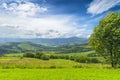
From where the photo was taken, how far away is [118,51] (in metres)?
64.7

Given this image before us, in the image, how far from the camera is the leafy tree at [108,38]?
64.1 m

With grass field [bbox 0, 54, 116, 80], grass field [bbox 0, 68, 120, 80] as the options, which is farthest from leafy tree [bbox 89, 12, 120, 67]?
grass field [bbox 0, 68, 120, 80]

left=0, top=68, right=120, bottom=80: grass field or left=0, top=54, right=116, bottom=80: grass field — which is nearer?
left=0, top=68, right=120, bottom=80: grass field

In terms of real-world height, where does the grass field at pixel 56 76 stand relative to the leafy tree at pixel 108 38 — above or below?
below

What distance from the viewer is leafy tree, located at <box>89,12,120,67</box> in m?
64.1

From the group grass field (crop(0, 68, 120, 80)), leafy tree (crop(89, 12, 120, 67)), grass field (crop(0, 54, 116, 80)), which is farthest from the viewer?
leafy tree (crop(89, 12, 120, 67))

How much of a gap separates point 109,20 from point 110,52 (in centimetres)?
968

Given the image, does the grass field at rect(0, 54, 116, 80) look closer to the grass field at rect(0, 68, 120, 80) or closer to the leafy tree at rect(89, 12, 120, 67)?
the grass field at rect(0, 68, 120, 80)

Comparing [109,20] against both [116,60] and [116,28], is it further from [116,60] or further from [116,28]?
[116,60]

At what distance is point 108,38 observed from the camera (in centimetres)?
6450

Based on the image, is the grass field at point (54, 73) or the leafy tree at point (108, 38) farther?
the leafy tree at point (108, 38)

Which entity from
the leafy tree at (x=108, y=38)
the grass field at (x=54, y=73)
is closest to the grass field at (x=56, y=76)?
the grass field at (x=54, y=73)

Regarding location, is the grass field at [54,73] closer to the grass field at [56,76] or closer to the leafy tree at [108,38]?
the grass field at [56,76]

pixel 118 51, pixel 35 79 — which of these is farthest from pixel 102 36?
pixel 35 79
